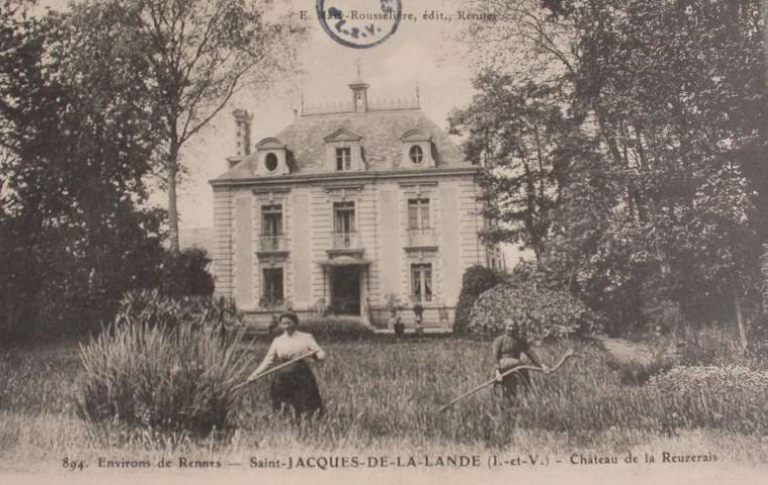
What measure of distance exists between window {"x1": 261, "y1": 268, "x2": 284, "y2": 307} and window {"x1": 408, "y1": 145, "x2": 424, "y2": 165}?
0.94 m

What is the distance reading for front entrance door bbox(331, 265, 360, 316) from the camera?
9.36ft

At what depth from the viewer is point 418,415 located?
266 cm

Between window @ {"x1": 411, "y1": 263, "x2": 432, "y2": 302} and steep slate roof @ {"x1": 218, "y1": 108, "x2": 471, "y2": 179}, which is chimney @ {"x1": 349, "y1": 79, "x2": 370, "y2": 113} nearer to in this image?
steep slate roof @ {"x1": 218, "y1": 108, "x2": 471, "y2": 179}

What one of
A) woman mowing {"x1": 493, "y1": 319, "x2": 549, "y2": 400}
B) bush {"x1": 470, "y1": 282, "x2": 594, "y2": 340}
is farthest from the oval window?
woman mowing {"x1": 493, "y1": 319, "x2": 549, "y2": 400}

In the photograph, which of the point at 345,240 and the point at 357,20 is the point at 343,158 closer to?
the point at 345,240

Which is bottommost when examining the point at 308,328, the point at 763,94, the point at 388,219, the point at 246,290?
the point at 308,328

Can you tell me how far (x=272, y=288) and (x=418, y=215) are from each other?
0.83 metres

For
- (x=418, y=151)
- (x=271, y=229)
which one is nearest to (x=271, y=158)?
(x=271, y=229)

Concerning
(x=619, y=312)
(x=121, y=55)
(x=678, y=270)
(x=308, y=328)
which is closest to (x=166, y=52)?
(x=121, y=55)

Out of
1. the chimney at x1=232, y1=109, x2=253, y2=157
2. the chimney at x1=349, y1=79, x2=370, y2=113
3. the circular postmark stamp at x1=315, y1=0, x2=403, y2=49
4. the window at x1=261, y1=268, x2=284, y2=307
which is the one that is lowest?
the window at x1=261, y1=268, x2=284, y2=307

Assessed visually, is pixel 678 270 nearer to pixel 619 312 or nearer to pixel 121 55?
pixel 619 312

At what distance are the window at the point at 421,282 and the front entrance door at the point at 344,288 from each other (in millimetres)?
284

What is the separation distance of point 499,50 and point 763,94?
142cm

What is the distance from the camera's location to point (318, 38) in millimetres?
3072
